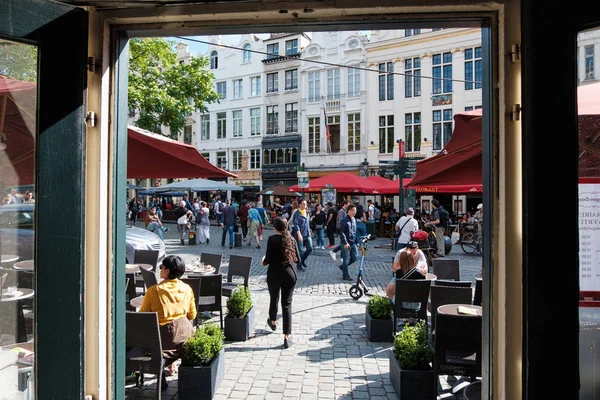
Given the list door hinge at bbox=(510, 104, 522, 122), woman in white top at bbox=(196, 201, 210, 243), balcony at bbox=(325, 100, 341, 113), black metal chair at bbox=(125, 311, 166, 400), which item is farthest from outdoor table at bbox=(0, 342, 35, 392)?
balcony at bbox=(325, 100, 341, 113)

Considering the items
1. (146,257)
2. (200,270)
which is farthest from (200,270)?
(146,257)

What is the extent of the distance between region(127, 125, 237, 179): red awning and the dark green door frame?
244cm

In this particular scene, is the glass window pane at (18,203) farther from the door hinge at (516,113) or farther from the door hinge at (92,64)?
the door hinge at (516,113)

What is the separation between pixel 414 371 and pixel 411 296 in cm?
167

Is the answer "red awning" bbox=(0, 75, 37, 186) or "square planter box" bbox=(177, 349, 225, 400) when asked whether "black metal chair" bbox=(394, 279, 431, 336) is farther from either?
"red awning" bbox=(0, 75, 37, 186)

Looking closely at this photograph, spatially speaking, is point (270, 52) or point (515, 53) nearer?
point (515, 53)

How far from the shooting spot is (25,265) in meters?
1.78

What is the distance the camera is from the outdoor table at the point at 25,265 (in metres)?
1.73

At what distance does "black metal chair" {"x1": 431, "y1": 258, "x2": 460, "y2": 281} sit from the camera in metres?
6.76

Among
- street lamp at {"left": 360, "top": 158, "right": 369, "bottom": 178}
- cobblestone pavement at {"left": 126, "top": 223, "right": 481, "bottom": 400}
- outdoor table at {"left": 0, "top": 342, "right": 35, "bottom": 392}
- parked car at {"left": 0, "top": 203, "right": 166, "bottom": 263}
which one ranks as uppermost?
Result: street lamp at {"left": 360, "top": 158, "right": 369, "bottom": 178}

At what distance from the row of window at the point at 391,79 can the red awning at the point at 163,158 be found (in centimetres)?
1952

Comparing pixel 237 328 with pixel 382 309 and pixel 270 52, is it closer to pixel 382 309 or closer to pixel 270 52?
pixel 382 309

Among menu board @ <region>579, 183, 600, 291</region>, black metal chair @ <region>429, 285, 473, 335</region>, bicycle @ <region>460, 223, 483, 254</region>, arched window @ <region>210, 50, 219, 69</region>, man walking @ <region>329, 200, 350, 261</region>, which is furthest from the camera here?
arched window @ <region>210, 50, 219, 69</region>

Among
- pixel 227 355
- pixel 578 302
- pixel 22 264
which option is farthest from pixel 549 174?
pixel 227 355
